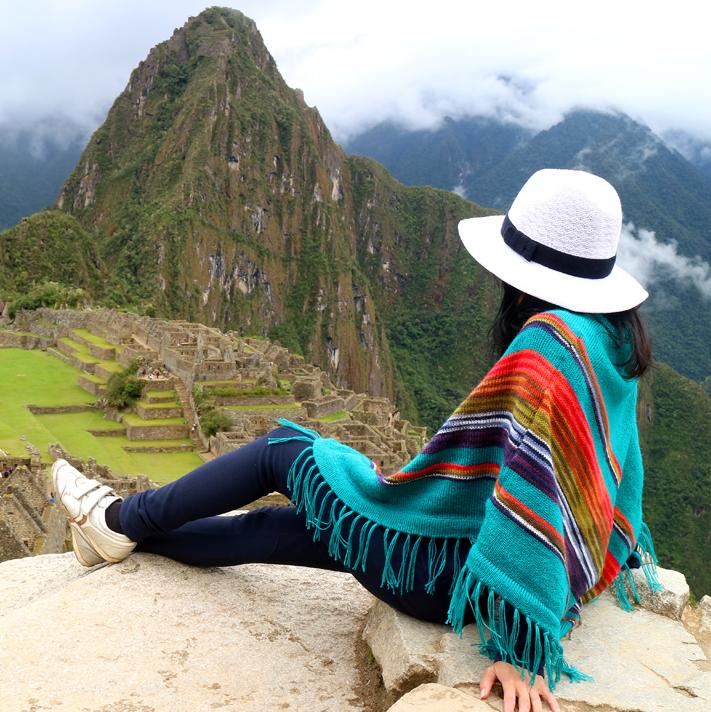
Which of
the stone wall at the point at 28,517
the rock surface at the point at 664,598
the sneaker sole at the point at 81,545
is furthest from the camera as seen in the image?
the stone wall at the point at 28,517

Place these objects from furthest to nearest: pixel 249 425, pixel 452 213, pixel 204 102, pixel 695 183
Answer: pixel 695 183
pixel 452 213
pixel 204 102
pixel 249 425

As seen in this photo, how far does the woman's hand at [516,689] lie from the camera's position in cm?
240

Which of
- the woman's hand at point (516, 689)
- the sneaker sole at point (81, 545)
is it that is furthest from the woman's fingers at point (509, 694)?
the sneaker sole at point (81, 545)

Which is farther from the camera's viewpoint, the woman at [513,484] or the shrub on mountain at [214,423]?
the shrub on mountain at [214,423]

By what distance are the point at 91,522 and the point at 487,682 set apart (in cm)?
184

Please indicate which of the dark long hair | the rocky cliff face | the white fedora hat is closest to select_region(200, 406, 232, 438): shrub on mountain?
the dark long hair

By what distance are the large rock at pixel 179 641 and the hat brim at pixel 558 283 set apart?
4.99 ft

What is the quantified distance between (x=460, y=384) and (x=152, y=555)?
9029 centimetres

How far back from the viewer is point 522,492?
2527mm

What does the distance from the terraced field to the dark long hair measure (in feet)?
41.9

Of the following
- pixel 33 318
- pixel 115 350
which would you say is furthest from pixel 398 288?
pixel 115 350

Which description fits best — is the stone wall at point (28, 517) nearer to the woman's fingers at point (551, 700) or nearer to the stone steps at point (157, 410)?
the woman's fingers at point (551, 700)

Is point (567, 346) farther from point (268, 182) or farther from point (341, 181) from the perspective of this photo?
point (341, 181)

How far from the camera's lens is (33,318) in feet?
127
